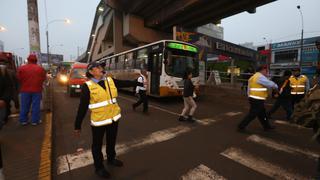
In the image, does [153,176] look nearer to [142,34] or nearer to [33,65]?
[33,65]

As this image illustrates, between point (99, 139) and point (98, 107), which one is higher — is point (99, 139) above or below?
below

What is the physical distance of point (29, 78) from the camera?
566 cm

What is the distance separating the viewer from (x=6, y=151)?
4.04 m

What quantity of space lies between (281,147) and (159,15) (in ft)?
74.3

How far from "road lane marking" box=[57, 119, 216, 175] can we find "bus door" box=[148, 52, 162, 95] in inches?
194

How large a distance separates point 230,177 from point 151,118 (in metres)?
4.40

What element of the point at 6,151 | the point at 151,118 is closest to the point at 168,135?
the point at 151,118

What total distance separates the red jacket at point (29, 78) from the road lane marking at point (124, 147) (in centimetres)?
256

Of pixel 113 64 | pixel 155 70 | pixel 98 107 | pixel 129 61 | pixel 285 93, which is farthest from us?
pixel 113 64

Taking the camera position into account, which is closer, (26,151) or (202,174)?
(202,174)

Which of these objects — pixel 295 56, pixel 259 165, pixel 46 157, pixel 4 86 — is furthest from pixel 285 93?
pixel 295 56

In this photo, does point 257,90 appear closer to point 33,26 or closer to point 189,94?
point 189,94

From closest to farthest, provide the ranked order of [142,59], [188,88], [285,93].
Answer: [285,93] < [188,88] < [142,59]

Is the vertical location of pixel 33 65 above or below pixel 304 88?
above
